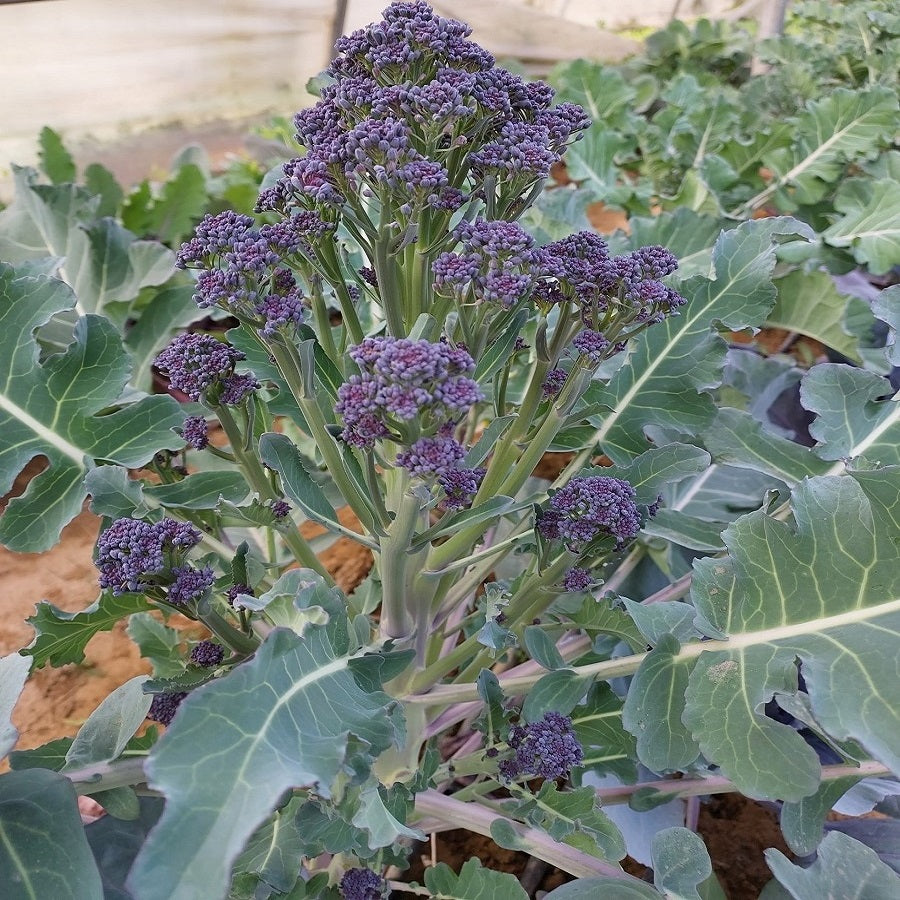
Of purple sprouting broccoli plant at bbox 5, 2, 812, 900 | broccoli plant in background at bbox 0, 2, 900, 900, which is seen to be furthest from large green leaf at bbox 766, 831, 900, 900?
purple sprouting broccoli plant at bbox 5, 2, 812, 900

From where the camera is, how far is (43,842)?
67 centimetres

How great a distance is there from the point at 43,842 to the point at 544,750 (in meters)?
0.47

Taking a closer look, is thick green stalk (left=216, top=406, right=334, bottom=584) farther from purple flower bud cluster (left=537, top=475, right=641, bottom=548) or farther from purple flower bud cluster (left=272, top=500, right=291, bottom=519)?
purple flower bud cluster (left=537, top=475, right=641, bottom=548)

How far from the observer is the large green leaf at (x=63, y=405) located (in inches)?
36.3

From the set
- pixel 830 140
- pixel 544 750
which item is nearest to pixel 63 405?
pixel 544 750

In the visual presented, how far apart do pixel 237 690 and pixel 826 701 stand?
0.47 meters

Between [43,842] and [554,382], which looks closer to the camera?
[43,842]

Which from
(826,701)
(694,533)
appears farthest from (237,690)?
(694,533)

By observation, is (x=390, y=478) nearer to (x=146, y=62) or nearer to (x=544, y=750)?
(x=544, y=750)

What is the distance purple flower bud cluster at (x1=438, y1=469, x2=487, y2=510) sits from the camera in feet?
2.00

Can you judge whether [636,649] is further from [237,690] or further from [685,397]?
[237,690]

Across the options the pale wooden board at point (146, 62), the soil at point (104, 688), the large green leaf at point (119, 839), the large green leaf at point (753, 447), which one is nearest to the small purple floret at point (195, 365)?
the large green leaf at point (119, 839)

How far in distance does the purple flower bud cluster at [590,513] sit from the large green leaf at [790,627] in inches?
3.3

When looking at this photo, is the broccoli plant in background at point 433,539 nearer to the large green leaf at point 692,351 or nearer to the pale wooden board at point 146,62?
the large green leaf at point 692,351
